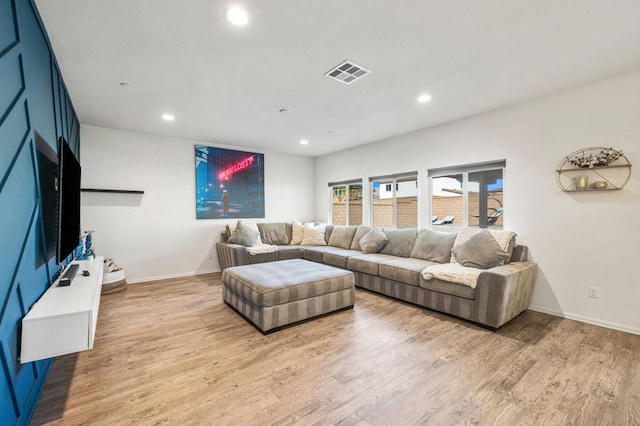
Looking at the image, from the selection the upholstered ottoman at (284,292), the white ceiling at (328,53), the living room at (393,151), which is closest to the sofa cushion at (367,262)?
the living room at (393,151)

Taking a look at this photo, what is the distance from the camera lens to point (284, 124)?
4.23 metres

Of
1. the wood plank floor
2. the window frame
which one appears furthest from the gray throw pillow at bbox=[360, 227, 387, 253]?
the wood plank floor

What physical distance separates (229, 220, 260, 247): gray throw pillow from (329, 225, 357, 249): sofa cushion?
148 centimetres

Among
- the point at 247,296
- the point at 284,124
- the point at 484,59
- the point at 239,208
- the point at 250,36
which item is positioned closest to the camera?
the point at 250,36

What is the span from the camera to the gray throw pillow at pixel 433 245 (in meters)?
3.72

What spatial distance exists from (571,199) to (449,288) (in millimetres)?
1650

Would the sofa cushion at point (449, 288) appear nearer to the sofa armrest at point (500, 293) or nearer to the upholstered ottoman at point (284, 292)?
the sofa armrest at point (500, 293)

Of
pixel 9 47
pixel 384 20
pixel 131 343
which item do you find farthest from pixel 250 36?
pixel 131 343

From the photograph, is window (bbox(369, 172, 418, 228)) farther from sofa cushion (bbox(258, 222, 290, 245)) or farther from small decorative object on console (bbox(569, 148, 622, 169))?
small decorative object on console (bbox(569, 148, 622, 169))

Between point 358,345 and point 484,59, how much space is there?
9.01ft

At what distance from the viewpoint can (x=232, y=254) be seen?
4.67 m

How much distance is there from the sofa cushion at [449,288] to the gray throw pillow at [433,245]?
2.13ft

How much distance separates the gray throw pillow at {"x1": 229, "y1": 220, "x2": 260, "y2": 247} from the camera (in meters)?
4.93

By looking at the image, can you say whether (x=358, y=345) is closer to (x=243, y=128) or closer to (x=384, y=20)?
(x=384, y=20)
